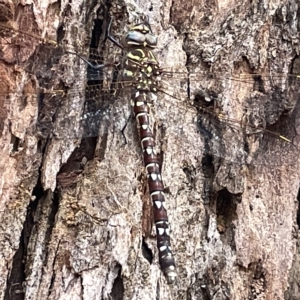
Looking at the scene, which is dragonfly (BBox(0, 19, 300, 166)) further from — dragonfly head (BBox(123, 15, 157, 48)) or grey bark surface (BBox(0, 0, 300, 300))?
dragonfly head (BBox(123, 15, 157, 48))

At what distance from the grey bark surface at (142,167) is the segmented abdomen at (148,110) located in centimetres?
3

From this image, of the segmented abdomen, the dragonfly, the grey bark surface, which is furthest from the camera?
the dragonfly

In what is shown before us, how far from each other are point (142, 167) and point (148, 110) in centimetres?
30

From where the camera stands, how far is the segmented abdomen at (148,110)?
6.48 feet

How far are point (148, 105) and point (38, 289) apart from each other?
0.91 m

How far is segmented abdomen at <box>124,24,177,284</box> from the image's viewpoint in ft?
6.48

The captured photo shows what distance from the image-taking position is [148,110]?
2.29 m

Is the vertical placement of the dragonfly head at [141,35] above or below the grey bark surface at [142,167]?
above

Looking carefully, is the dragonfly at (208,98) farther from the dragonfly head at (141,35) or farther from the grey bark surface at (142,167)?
the dragonfly head at (141,35)

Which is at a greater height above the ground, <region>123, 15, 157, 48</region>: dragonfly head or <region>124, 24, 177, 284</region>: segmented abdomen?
<region>123, 15, 157, 48</region>: dragonfly head

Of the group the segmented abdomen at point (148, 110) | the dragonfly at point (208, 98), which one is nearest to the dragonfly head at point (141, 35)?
the segmented abdomen at point (148, 110)

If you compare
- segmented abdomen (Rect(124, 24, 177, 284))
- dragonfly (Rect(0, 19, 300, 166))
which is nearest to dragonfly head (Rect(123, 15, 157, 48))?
segmented abdomen (Rect(124, 24, 177, 284))

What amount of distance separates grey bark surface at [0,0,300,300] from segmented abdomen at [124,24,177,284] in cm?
3

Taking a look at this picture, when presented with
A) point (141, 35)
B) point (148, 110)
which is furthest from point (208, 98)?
point (141, 35)
